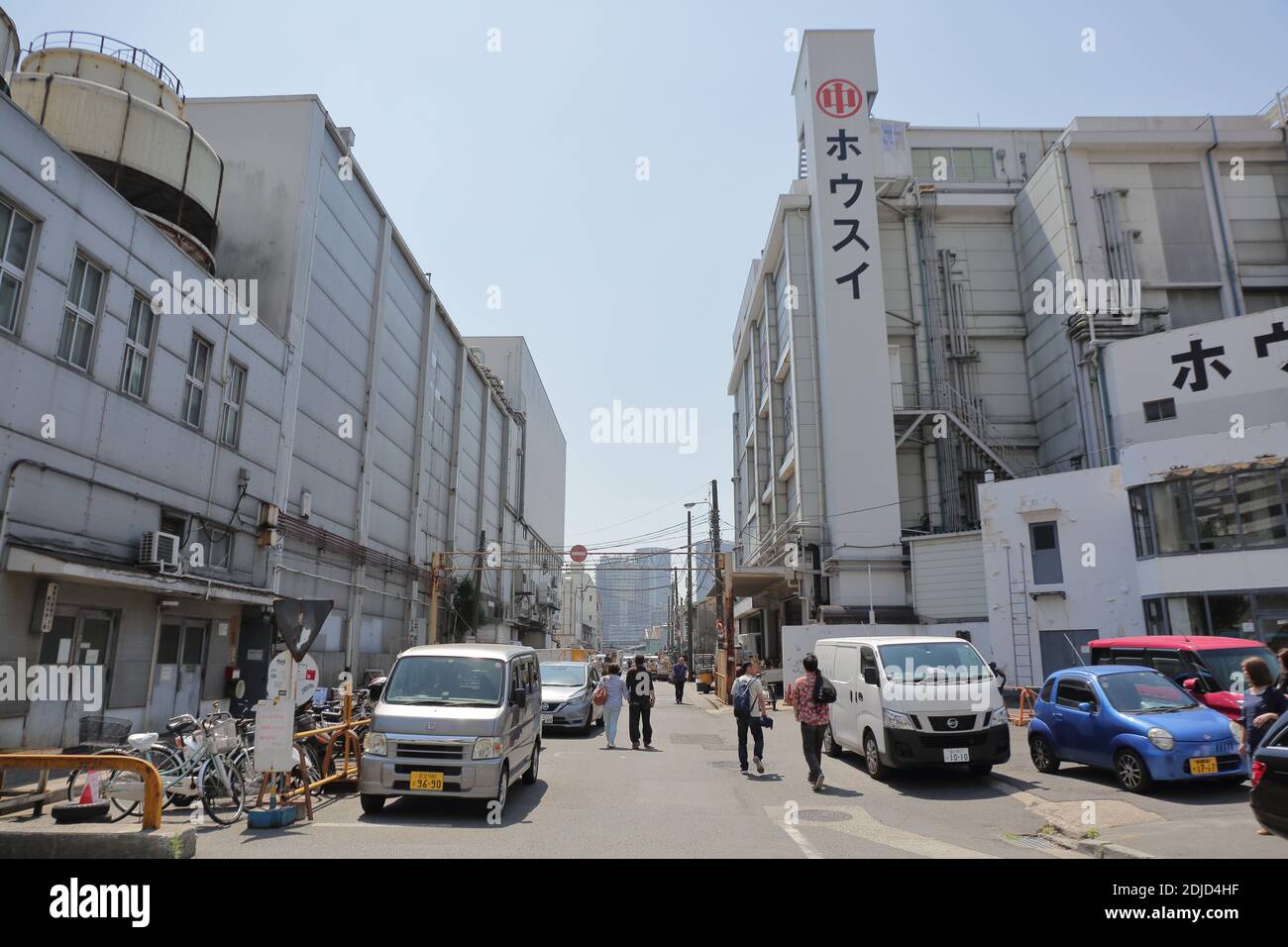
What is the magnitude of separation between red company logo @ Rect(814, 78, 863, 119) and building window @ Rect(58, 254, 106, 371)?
1277 inches

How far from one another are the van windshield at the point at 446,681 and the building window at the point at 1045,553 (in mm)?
21147

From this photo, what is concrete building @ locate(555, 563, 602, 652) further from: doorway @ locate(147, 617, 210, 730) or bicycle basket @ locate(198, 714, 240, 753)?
bicycle basket @ locate(198, 714, 240, 753)

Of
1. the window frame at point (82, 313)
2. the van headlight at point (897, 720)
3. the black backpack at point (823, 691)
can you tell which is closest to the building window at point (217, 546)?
the window frame at point (82, 313)

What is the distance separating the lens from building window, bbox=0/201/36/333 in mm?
11414

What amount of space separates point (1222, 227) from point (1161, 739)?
3494 cm

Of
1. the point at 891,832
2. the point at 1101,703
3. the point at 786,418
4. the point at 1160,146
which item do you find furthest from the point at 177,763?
the point at 1160,146

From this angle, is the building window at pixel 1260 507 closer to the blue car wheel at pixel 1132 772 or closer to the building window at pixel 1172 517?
the building window at pixel 1172 517

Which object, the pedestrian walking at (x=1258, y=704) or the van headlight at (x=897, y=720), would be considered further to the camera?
the van headlight at (x=897, y=720)

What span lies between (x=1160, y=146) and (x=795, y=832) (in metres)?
39.5

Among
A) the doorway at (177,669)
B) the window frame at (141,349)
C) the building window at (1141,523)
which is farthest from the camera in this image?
the building window at (1141,523)

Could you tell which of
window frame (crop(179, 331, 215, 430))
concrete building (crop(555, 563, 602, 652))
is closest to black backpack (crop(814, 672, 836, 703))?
window frame (crop(179, 331, 215, 430))

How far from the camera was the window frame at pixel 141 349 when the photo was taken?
46.7 ft

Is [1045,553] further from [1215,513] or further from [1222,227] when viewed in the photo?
[1222,227]

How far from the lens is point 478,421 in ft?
153
